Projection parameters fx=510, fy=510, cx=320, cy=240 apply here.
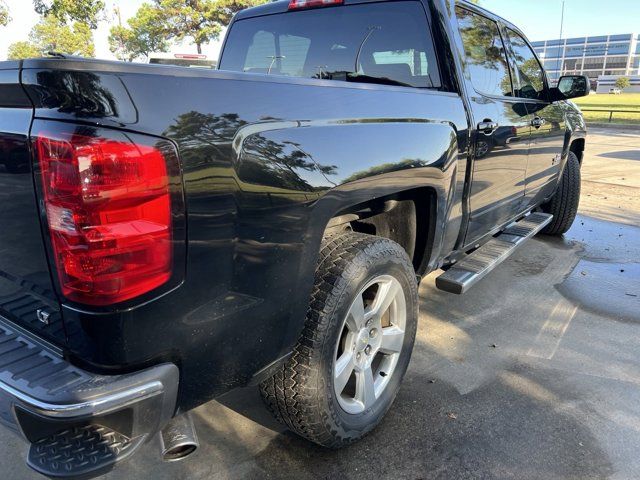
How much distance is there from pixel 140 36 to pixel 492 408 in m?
37.7

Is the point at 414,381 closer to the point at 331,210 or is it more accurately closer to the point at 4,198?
the point at 331,210

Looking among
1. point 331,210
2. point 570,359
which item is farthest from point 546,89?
point 331,210

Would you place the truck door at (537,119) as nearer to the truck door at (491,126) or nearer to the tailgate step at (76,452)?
the truck door at (491,126)

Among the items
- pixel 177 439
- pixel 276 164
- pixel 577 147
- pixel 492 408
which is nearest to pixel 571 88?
pixel 577 147

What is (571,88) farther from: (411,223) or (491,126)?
(411,223)

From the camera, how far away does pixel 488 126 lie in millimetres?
3125

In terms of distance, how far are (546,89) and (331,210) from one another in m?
3.49

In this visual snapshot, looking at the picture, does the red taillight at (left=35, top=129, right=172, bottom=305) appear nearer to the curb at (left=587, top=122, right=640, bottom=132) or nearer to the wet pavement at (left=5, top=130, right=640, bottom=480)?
the wet pavement at (left=5, top=130, right=640, bottom=480)

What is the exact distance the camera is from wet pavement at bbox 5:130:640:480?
2303 mm

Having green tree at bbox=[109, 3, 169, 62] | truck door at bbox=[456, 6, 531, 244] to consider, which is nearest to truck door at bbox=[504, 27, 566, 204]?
truck door at bbox=[456, 6, 531, 244]

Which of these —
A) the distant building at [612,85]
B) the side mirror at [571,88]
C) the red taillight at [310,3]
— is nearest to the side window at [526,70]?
the side mirror at [571,88]

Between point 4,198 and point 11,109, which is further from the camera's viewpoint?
point 4,198

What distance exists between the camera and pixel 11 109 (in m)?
1.49

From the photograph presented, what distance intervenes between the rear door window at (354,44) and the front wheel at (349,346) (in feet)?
4.18
